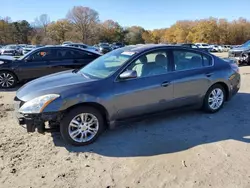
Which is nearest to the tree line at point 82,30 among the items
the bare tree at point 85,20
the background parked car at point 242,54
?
the bare tree at point 85,20

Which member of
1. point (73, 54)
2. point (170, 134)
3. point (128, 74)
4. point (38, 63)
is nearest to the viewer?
point (128, 74)

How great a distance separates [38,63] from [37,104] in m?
5.32

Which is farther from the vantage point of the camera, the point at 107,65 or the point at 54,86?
the point at 107,65

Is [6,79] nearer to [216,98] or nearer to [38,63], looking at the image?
[38,63]

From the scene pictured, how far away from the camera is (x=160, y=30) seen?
110 m

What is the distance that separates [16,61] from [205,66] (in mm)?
6307

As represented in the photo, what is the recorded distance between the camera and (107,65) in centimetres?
450

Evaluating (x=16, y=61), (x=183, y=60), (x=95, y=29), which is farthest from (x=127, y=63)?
(x=95, y=29)

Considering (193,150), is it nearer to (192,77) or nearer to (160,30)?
(192,77)

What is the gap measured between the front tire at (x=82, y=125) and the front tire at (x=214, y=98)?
237 centimetres

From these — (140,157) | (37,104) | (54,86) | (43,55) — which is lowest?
(140,157)

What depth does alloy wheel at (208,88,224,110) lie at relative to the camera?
16.8 feet

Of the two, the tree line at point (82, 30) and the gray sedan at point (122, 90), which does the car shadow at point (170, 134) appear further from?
the tree line at point (82, 30)

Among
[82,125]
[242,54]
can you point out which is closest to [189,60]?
[82,125]
